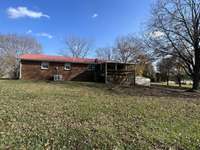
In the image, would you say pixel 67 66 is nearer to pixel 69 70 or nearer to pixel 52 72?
pixel 69 70

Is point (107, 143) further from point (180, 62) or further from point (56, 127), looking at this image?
point (180, 62)

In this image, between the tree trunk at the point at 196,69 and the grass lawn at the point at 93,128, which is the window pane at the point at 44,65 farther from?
the tree trunk at the point at 196,69

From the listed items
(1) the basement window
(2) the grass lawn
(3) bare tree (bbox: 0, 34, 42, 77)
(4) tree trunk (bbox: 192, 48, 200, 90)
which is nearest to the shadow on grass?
(4) tree trunk (bbox: 192, 48, 200, 90)

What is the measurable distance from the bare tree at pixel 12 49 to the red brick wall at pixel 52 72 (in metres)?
12.4

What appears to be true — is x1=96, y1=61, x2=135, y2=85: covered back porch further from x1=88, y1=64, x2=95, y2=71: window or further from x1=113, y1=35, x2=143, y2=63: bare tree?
x1=113, y1=35, x2=143, y2=63: bare tree

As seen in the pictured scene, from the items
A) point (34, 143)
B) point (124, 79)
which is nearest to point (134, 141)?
point (34, 143)

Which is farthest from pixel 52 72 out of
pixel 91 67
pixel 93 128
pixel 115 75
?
pixel 93 128

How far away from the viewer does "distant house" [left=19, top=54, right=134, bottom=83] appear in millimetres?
21422

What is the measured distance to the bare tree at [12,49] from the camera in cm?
3438

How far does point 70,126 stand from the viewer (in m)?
5.27

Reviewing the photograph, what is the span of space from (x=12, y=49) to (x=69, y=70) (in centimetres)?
2298

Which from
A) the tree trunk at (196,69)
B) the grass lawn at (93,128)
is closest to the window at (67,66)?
the tree trunk at (196,69)

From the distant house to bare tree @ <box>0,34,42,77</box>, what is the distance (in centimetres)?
1246

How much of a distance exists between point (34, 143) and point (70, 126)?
1246 millimetres
